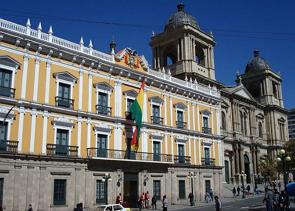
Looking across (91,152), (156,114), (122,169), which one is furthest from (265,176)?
(91,152)

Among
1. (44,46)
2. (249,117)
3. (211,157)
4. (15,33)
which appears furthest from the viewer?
(249,117)

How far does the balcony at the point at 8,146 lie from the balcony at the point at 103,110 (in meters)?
7.76

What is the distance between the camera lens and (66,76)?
28266 mm

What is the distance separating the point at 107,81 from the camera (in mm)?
31203

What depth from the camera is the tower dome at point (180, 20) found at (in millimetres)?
49131

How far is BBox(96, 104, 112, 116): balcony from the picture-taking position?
29970 millimetres

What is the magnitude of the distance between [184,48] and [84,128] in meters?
22.9

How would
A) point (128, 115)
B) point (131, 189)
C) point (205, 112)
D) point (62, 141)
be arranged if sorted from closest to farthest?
1. point (62, 141)
2. point (131, 189)
3. point (128, 115)
4. point (205, 112)

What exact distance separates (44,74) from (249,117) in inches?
1578

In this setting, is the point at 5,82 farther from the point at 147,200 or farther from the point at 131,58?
the point at 147,200

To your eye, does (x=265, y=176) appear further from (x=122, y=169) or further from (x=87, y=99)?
(x=87, y=99)

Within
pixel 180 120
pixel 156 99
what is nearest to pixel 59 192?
pixel 156 99

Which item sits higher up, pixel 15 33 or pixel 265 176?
pixel 15 33

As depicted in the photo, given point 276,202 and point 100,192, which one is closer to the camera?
point 276,202
